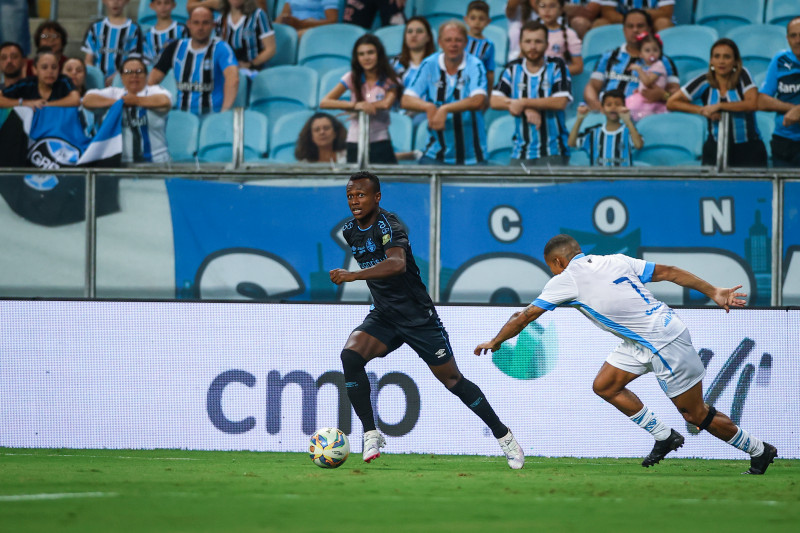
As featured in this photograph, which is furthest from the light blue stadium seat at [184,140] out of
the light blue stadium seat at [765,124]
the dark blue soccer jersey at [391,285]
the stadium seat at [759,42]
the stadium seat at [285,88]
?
the stadium seat at [759,42]

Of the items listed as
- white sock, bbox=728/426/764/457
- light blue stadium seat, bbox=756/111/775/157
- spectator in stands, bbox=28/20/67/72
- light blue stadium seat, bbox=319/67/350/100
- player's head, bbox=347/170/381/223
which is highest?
spectator in stands, bbox=28/20/67/72

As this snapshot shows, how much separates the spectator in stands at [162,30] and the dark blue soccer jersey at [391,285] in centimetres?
633

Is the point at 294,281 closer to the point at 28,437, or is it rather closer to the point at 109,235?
the point at 109,235

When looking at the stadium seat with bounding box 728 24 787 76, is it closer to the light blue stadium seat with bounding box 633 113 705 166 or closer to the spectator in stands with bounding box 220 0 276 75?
the light blue stadium seat with bounding box 633 113 705 166

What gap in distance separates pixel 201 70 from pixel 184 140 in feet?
5.34

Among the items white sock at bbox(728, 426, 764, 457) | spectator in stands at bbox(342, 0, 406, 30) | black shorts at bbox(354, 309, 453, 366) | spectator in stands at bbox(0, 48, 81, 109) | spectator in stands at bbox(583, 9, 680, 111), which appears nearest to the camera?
white sock at bbox(728, 426, 764, 457)

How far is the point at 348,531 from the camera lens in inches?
185

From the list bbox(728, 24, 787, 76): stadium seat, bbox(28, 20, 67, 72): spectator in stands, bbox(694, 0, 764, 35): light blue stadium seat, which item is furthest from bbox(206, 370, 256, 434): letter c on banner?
bbox(694, 0, 764, 35): light blue stadium seat

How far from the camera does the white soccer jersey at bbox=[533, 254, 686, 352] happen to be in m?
7.49

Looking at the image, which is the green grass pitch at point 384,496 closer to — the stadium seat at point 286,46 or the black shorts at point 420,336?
the black shorts at point 420,336

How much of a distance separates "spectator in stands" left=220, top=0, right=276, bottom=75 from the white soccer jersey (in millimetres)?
6797

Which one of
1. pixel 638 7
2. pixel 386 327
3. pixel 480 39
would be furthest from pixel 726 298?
pixel 638 7

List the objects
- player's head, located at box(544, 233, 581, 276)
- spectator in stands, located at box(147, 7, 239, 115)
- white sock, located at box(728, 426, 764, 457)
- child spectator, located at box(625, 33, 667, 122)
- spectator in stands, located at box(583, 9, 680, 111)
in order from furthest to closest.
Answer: spectator in stands, located at box(147, 7, 239, 115) < spectator in stands, located at box(583, 9, 680, 111) < child spectator, located at box(625, 33, 667, 122) < player's head, located at box(544, 233, 581, 276) < white sock, located at box(728, 426, 764, 457)

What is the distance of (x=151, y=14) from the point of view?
48.4 feet
